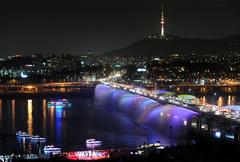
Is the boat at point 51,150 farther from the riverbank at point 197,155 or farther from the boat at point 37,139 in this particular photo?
the riverbank at point 197,155

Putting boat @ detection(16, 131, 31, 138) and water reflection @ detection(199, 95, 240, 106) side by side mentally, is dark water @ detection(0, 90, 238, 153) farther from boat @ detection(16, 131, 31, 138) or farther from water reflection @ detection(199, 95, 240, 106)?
water reflection @ detection(199, 95, 240, 106)

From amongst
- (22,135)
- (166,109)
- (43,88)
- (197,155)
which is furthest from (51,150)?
(43,88)

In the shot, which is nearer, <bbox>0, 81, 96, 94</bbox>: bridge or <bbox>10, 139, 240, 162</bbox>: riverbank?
<bbox>10, 139, 240, 162</bbox>: riverbank

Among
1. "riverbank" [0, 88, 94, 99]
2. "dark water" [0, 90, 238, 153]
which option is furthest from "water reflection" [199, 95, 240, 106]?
"riverbank" [0, 88, 94, 99]

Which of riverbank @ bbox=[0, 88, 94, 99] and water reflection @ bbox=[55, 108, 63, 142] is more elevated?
riverbank @ bbox=[0, 88, 94, 99]

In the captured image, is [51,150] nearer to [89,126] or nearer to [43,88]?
[89,126]

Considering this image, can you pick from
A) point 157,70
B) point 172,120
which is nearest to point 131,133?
point 172,120

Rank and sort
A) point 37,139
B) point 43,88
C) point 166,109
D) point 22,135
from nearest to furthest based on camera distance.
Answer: point 37,139, point 22,135, point 166,109, point 43,88

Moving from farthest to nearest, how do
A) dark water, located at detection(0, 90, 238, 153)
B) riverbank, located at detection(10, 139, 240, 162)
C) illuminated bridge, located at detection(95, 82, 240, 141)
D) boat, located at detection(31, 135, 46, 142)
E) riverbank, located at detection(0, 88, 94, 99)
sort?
riverbank, located at detection(0, 88, 94, 99)
boat, located at detection(31, 135, 46, 142)
dark water, located at detection(0, 90, 238, 153)
illuminated bridge, located at detection(95, 82, 240, 141)
riverbank, located at detection(10, 139, 240, 162)

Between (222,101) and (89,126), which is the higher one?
(222,101)
